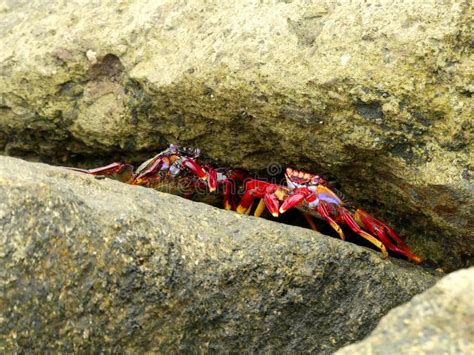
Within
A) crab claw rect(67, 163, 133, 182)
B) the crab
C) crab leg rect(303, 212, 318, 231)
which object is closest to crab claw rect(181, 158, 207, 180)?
the crab

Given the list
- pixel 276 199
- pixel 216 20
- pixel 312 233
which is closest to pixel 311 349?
pixel 312 233

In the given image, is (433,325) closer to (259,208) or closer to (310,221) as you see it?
(310,221)

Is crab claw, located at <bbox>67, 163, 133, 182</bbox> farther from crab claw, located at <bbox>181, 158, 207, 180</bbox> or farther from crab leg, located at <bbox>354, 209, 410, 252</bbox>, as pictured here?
crab leg, located at <bbox>354, 209, 410, 252</bbox>

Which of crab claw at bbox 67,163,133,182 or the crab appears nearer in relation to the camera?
the crab

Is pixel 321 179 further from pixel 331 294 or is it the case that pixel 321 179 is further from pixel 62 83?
pixel 62 83

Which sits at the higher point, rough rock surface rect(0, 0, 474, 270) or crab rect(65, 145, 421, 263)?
rough rock surface rect(0, 0, 474, 270)

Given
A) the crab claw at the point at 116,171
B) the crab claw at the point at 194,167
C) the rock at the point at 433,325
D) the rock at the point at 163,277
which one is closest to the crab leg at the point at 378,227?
the rock at the point at 163,277

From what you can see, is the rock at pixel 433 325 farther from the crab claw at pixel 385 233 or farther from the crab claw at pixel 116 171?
the crab claw at pixel 116 171
